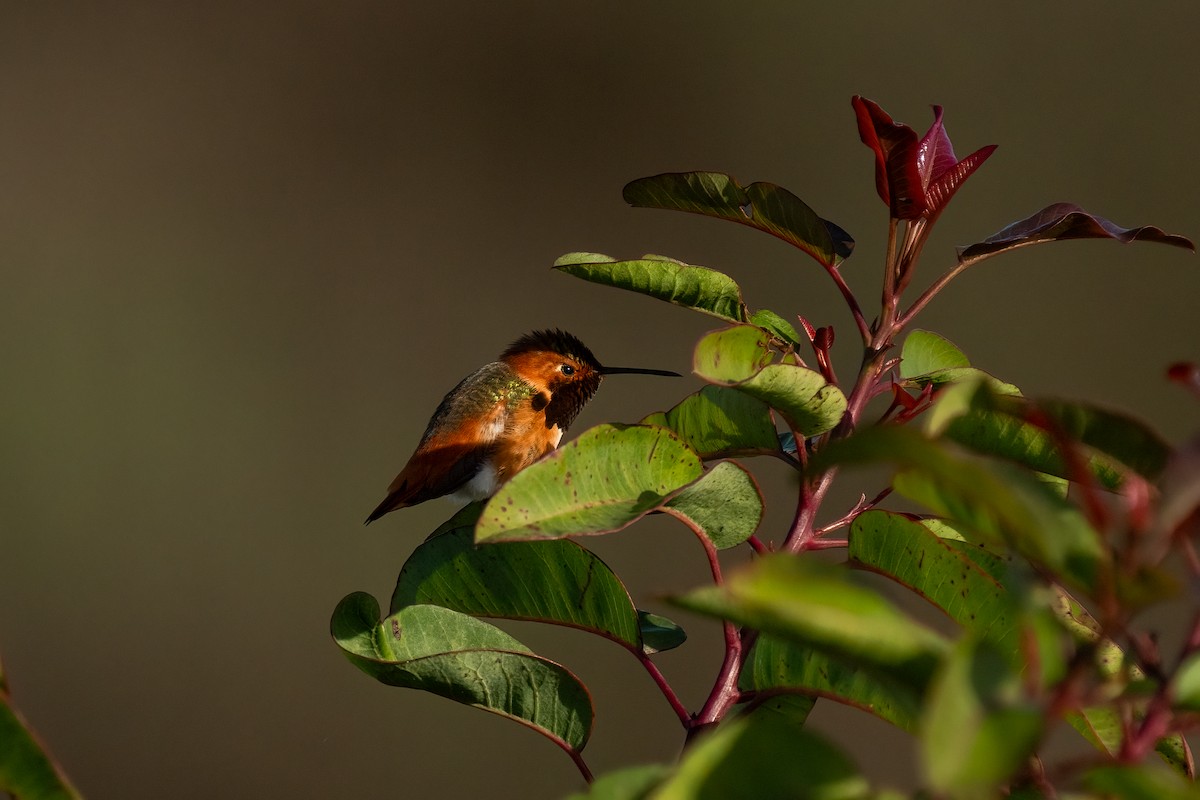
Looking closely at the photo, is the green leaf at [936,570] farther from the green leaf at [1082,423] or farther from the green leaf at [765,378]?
the green leaf at [1082,423]

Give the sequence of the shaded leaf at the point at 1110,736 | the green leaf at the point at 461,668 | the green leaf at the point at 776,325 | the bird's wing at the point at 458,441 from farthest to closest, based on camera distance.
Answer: the bird's wing at the point at 458,441 → the green leaf at the point at 776,325 → the green leaf at the point at 461,668 → the shaded leaf at the point at 1110,736

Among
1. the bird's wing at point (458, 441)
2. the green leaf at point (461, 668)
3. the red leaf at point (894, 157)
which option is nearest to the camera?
the green leaf at point (461, 668)

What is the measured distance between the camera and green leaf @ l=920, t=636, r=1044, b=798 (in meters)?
0.38

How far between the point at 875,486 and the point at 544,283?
2.01 meters

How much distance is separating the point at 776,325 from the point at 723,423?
17cm

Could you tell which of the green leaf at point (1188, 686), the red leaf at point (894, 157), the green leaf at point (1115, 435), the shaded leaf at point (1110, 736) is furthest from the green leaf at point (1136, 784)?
the red leaf at point (894, 157)

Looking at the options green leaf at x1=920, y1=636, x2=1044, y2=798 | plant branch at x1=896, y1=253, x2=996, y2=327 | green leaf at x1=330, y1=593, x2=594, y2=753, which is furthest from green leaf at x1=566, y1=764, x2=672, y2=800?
plant branch at x1=896, y1=253, x2=996, y2=327

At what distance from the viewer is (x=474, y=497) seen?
2.40 meters

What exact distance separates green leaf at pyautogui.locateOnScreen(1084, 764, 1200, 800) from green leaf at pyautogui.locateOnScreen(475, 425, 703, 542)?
359 mm

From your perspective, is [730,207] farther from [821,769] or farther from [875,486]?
[875,486]

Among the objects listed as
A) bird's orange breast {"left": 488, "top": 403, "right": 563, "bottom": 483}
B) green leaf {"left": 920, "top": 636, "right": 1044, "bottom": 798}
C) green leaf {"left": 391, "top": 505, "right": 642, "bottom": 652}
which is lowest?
bird's orange breast {"left": 488, "top": 403, "right": 563, "bottom": 483}

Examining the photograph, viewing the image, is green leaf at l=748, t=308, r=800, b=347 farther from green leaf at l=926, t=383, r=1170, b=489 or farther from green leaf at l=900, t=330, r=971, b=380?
green leaf at l=926, t=383, r=1170, b=489

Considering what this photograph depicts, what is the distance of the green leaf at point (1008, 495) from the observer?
418 mm

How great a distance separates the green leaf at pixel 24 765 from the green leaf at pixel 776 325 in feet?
2.29
